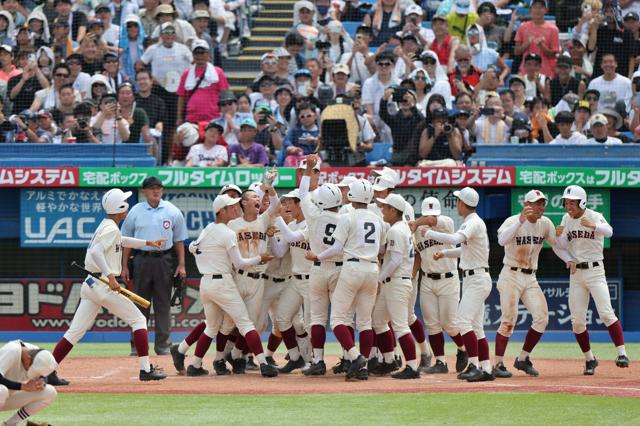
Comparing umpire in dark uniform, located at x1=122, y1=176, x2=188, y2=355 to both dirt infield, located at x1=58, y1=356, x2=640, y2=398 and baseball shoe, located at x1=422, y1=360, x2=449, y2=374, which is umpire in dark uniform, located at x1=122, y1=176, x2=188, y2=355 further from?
baseball shoe, located at x1=422, y1=360, x2=449, y2=374

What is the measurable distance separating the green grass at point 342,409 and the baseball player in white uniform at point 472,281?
1.07 metres

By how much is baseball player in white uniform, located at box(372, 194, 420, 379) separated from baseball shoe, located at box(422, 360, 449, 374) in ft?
1.87

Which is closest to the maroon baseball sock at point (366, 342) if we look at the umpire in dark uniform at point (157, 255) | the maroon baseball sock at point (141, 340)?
the maroon baseball sock at point (141, 340)

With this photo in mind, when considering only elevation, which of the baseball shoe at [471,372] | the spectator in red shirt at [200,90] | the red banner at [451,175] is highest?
the spectator in red shirt at [200,90]

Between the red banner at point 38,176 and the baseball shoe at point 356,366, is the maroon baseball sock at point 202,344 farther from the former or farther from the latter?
the red banner at point 38,176

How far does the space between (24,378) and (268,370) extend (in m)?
4.10

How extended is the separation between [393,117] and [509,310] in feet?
18.0

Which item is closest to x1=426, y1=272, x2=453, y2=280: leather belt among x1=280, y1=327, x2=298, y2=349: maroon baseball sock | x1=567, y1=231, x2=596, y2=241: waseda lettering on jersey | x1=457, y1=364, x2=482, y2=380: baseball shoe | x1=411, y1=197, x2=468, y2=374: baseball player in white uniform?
x1=411, y1=197, x2=468, y2=374: baseball player in white uniform

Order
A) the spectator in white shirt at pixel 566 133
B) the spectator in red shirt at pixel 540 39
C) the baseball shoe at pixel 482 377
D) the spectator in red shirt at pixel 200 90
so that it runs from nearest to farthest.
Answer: the baseball shoe at pixel 482 377 < the spectator in white shirt at pixel 566 133 < the spectator in red shirt at pixel 200 90 < the spectator in red shirt at pixel 540 39

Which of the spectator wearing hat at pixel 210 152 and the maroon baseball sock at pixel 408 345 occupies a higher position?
the spectator wearing hat at pixel 210 152

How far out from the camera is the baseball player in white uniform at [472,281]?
11.9 m

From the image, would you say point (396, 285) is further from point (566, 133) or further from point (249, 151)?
point (566, 133)

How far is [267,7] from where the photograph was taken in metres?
22.3

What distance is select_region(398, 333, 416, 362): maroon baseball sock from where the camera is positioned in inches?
470
